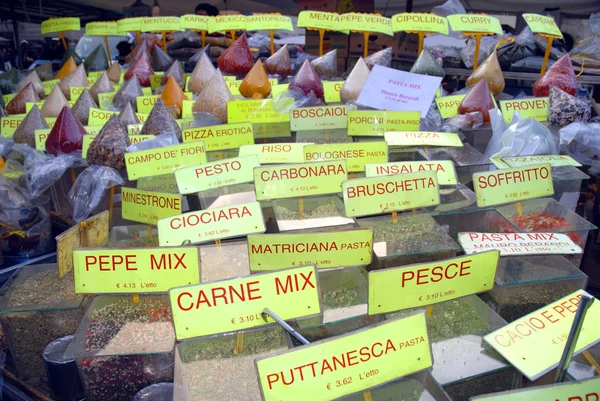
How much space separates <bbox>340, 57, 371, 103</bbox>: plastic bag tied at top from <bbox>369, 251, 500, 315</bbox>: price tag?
3.50 ft

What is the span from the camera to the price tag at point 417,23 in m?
1.91

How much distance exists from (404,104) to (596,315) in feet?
3.41

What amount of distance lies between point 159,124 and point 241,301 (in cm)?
88

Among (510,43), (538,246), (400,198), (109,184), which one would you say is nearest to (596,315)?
(538,246)

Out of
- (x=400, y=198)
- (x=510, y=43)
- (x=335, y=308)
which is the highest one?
(x=510, y=43)

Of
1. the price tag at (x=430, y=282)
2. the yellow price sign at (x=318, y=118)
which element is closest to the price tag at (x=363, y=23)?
the yellow price sign at (x=318, y=118)

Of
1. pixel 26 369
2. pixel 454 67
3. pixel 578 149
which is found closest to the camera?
pixel 26 369

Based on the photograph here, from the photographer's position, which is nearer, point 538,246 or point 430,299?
point 430,299

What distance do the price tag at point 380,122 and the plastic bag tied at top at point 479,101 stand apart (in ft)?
0.62

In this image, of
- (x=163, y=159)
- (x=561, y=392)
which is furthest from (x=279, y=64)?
(x=561, y=392)

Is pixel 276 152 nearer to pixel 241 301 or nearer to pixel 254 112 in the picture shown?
pixel 254 112

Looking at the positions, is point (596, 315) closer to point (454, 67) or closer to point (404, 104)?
point (404, 104)

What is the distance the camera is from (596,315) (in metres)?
0.82

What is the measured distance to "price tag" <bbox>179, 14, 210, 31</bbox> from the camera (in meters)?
2.19
